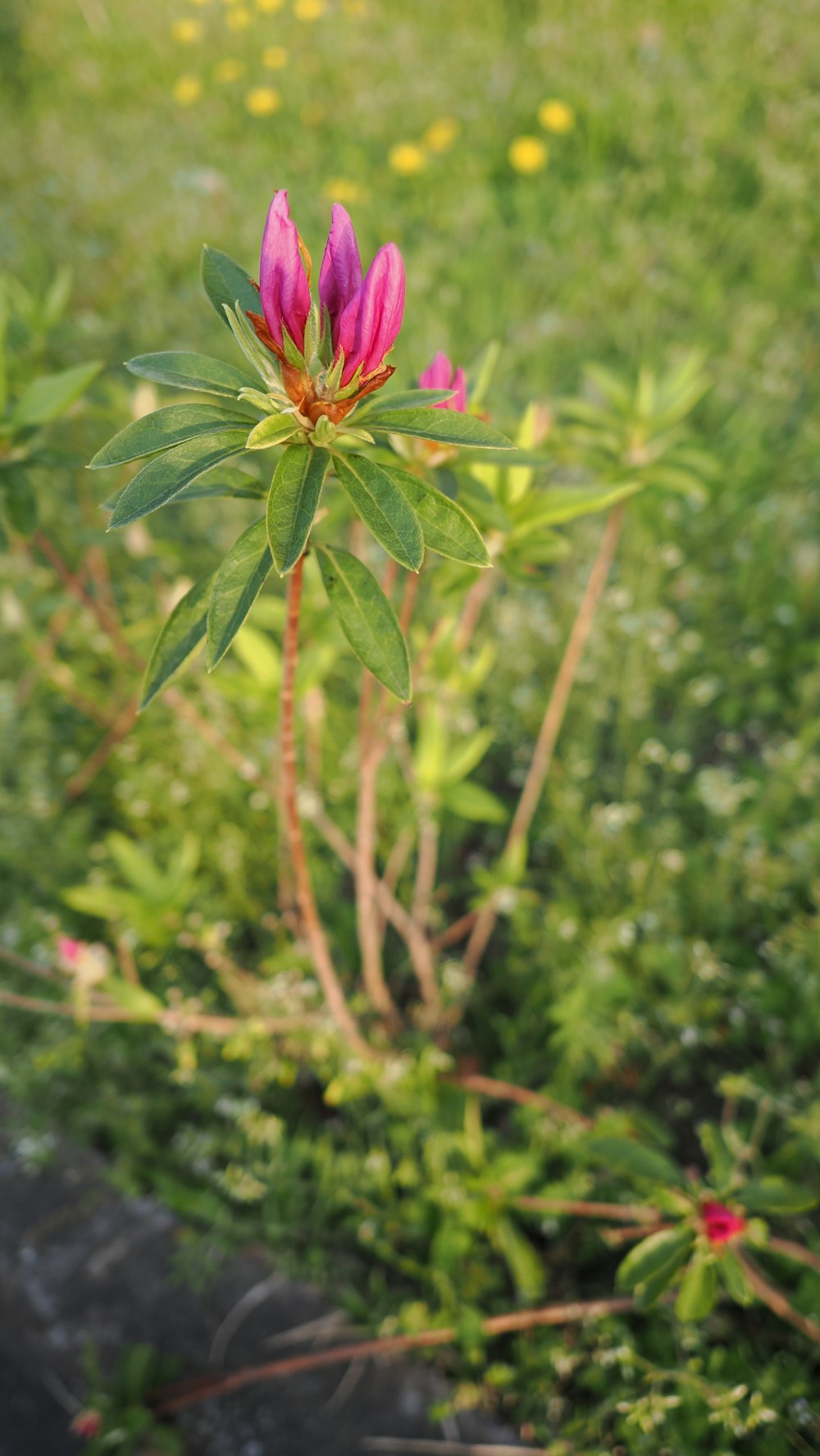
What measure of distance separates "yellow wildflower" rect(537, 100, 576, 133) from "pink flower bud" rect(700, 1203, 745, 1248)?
4.27 meters

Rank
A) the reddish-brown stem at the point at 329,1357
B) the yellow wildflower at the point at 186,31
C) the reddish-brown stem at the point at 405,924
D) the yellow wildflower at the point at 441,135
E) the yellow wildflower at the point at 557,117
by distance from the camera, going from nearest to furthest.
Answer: the reddish-brown stem at the point at 329,1357, the reddish-brown stem at the point at 405,924, the yellow wildflower at the point at 557,117, the yellow wildflower at the point at 441,135, the yellow wildflower at the point at 186,31

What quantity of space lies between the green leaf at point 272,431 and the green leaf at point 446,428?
0.08 m

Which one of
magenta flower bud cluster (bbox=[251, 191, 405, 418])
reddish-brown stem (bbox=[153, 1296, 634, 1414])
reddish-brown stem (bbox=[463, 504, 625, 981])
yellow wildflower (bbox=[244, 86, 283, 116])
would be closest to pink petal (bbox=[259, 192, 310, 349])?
magenta flower bud cluster (bbox=[251, 191, 405, 418])

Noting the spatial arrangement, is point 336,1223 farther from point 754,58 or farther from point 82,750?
point 754,58

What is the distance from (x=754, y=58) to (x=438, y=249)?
2011mm

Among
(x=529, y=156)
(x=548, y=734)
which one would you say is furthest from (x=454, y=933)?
(x=529, y=156)

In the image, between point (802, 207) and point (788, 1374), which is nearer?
point (788, 1374)

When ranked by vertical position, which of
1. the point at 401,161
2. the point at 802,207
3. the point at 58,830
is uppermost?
the point at 401,161

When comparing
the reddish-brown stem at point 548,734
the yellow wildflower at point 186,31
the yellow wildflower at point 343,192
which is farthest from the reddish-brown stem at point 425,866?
the yellow wildflower at point 186,31

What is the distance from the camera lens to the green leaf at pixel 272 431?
0.69 m

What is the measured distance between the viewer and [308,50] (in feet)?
16.1

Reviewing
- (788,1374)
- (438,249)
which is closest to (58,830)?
(788,1374)

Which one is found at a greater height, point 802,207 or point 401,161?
point 401,161

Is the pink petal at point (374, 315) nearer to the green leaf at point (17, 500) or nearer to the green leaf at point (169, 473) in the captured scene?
the green leaf at point (169, 473)
